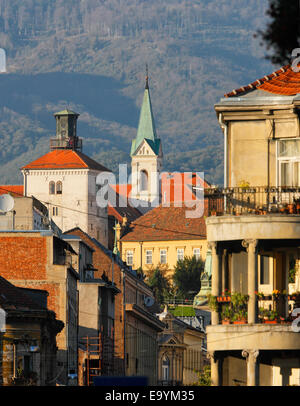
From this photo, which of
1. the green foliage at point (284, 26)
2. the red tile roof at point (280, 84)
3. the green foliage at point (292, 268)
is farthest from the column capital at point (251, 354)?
the green foliage at point (284, 26)

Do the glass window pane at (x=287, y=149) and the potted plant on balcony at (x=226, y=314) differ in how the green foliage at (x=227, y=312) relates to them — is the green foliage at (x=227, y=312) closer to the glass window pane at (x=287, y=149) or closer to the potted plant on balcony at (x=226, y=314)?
the potted plant on balcony at (x=226, y=314)

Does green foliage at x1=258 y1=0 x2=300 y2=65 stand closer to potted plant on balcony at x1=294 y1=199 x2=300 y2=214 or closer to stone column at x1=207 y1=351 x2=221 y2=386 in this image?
potted plant on balcony at x1=294 y1=199 x2=300 y2=214

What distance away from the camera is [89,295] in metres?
96.2

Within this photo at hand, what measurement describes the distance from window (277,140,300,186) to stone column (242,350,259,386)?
4896mm

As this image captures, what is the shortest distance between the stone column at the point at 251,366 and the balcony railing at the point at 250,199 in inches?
138

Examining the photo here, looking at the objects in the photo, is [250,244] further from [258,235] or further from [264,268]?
[264,268]

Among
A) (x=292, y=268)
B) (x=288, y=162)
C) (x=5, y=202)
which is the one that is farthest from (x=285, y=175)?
(x=5, y=202)

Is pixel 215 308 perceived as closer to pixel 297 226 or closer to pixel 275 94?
pixel 297 226

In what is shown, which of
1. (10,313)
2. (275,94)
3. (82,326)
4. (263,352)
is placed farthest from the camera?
(82,326)

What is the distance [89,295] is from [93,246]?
72.2 feet

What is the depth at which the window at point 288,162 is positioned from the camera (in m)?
38.1

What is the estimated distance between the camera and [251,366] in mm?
34812
